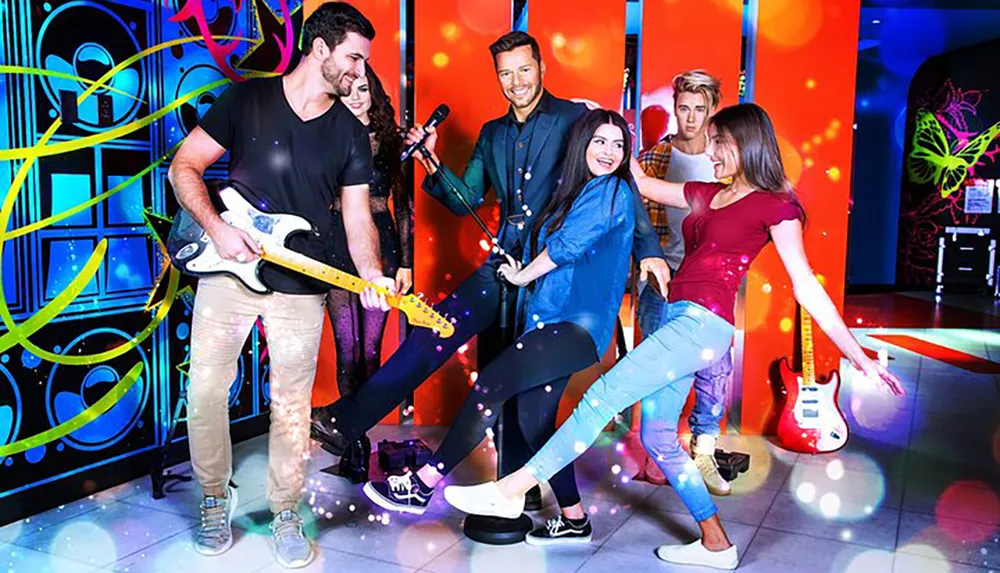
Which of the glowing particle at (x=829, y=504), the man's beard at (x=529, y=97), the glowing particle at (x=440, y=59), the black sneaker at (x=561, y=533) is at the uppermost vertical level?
the glowing particle at (x=440, y=59)

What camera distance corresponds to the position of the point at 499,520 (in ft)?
9.48

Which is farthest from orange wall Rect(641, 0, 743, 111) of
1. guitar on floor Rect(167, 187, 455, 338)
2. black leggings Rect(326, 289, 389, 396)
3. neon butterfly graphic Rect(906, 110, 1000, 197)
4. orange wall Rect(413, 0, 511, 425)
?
neon butterfly graphic Rect(906, 110, 1000, 197)

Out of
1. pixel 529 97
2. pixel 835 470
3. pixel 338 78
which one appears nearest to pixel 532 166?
pixel 529 97

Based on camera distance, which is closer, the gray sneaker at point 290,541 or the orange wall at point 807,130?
the gray sneaker at point 290,541

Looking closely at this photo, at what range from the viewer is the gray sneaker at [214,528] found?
2.72 meters

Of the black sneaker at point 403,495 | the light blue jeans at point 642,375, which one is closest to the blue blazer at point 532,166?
the light blue jeans at point 642,375

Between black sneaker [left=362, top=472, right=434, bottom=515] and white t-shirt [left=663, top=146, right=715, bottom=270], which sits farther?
white t-shirt [left=663, top=146, right=715, bottom=270]

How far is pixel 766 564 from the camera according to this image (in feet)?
8.95

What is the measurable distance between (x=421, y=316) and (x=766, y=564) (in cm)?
132

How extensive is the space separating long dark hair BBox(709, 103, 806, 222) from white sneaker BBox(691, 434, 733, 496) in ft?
3.68

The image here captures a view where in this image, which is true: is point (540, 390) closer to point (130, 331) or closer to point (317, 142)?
point (317, 142)

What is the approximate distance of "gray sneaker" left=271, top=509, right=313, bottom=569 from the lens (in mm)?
2635

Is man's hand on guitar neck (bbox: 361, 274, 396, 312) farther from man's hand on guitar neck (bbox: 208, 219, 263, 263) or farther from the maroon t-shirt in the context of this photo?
the maroon t-shirt

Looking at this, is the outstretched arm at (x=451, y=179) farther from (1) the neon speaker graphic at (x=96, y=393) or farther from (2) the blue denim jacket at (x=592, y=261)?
(1) the neon speaker graphic at (x=96, y=393)
